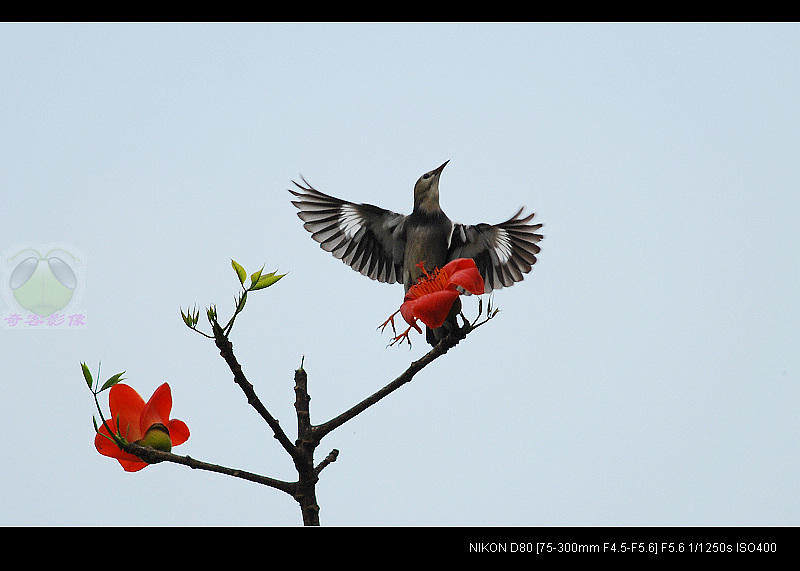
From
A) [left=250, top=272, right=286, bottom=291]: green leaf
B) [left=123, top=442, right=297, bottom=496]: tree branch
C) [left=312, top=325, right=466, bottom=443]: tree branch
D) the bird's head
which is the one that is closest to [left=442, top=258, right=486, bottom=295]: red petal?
[left=312, top=325, right=466, bottom=443]: tree branch

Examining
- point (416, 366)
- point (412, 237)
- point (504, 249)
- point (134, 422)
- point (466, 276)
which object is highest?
point (412, 237)

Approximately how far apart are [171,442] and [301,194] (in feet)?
7.45

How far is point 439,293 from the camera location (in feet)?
6.57

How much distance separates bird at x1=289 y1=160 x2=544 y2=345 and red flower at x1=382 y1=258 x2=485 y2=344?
4.45 feet

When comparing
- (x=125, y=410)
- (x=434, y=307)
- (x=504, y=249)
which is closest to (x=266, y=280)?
(x=434, y=307)

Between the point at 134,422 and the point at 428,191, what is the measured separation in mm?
2340

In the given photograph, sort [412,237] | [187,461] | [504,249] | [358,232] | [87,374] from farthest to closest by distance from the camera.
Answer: [358,232]
[412,237]
[504,249]
[187,461]
[87,374]

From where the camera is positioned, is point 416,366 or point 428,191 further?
point 428,191

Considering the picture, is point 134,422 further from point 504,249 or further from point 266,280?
point 504,249

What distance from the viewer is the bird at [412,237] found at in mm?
3479

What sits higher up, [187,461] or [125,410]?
[125,410]

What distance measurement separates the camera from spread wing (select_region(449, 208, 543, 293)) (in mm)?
3395

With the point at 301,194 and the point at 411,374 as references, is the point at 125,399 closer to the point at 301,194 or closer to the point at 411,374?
the point at 411,374

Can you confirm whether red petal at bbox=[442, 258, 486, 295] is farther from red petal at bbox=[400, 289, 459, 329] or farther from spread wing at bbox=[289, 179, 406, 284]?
spread wing at bbox=[289, 179, 406, 284]
